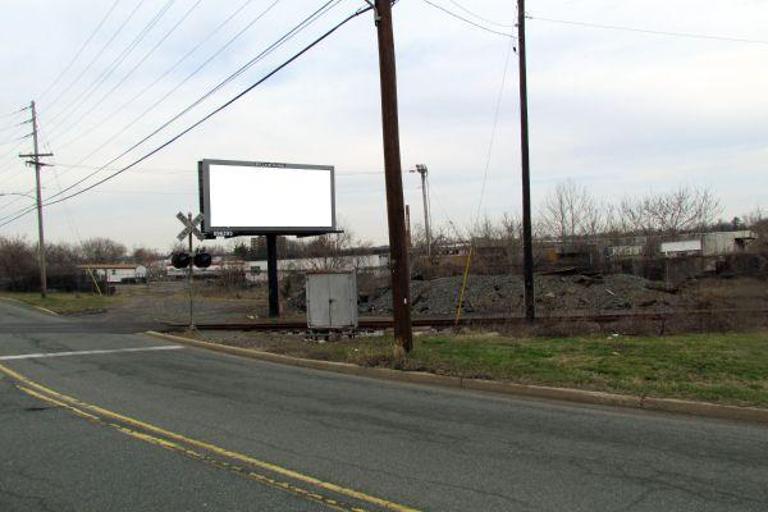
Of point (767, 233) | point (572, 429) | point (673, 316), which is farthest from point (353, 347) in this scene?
point (767, 233)

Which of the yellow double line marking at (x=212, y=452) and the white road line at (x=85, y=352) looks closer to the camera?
the yellow double line marking at (x=212, y=452)

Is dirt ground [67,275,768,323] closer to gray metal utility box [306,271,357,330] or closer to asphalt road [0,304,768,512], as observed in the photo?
gray metal utility box [306,271,357,330]

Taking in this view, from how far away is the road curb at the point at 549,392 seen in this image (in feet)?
27.2

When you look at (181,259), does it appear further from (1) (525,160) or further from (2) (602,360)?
(2) (602,360)

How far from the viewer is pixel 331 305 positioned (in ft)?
64.5

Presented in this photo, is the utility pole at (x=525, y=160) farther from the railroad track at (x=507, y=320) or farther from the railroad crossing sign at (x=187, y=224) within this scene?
the railroad crossing sign at (x=187, y=224)

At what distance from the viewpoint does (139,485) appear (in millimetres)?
5750

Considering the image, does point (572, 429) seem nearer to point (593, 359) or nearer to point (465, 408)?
point (465, 408)

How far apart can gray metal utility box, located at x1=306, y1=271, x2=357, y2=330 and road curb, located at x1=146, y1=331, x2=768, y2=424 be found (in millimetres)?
4523

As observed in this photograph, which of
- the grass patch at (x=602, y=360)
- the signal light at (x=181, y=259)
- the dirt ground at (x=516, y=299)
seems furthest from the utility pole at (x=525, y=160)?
the signal light at (x=181, y=259)

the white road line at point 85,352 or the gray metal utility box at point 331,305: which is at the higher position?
the gray metal utility box at point 331,305

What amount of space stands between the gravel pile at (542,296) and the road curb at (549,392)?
46.2 ft

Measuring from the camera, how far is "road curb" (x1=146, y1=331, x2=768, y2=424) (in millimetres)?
8281

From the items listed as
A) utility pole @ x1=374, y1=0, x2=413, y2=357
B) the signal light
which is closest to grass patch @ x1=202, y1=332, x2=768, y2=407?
utility pole @ x1=374, y1=0, x2=413, y2=357
